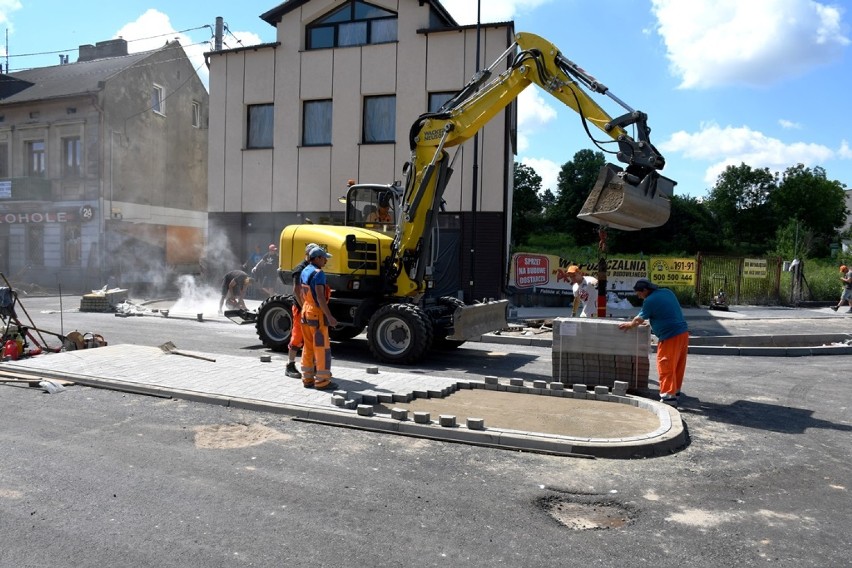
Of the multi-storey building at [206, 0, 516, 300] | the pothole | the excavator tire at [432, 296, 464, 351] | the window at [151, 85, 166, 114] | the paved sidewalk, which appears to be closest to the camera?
the pothole

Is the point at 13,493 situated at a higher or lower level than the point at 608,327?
lower

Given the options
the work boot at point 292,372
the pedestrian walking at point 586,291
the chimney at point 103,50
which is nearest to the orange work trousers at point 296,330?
the work boot at point 292,372

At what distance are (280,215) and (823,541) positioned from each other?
65.3ft

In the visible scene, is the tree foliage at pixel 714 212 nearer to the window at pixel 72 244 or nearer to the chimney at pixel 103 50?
the chimney at pixel 103 50

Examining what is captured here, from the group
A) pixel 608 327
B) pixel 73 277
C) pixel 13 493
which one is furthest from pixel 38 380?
pixel 73 277

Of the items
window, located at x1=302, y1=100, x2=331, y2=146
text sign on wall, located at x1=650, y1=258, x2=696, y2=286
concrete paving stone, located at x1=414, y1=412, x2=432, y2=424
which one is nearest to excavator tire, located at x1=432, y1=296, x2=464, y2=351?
concrete paving stone, located at x1=414, y1=412, x2=432, y2=424

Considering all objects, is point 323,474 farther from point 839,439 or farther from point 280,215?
point 280,215

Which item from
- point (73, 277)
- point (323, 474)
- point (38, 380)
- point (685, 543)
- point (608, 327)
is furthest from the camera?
point (73, 277)

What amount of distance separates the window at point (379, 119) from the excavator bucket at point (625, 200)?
43.4ft

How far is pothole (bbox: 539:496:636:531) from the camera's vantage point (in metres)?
4.23

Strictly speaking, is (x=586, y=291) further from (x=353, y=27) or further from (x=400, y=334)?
(x=353, y=27)

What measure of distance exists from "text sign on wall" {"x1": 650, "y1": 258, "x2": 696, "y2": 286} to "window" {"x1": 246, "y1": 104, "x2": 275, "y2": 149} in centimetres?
1307

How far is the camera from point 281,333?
1137 cm

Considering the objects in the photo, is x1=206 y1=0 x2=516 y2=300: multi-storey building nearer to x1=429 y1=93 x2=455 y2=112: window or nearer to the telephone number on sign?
x1=429 y1=93 x2=455 y2=112: window
